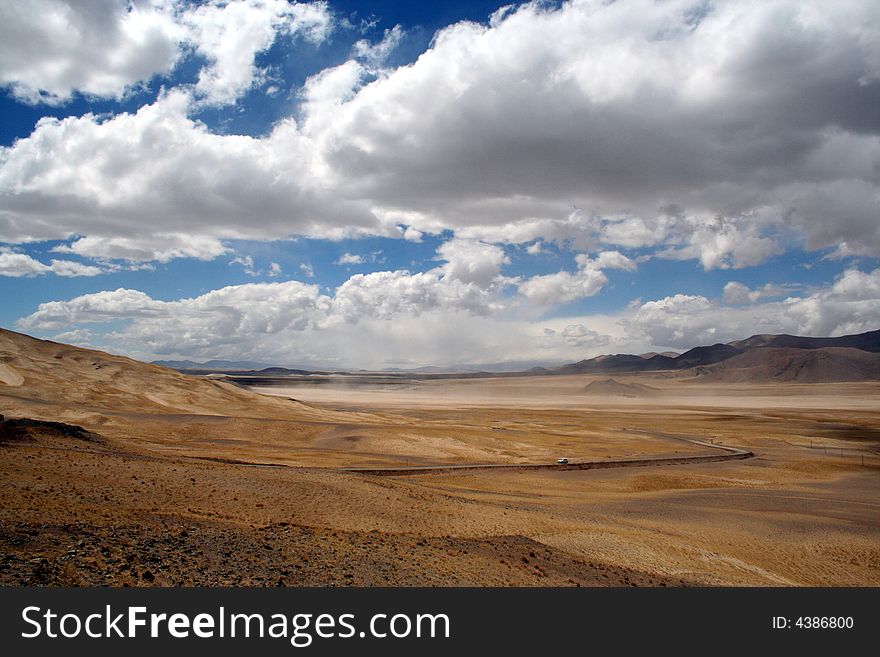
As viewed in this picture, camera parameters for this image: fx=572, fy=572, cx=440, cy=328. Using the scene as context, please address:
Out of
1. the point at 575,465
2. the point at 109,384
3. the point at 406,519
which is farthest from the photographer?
the point at 109,384

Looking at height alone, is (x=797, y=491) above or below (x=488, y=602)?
below

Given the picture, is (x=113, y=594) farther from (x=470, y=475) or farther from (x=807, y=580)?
(x=470, y=475)

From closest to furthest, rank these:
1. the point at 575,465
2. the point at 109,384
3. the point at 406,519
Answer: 1. the point at 406,519
2. the point at 575,465
3. the point at 109,384

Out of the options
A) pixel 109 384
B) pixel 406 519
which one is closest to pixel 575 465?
pixel 406 519

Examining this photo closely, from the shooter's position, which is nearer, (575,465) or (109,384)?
(575,465)

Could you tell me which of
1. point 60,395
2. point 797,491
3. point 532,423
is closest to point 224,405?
point 60,395

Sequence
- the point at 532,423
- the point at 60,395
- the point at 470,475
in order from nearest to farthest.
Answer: the point at 470,475 < the point at 60,395 < the point at 532,423

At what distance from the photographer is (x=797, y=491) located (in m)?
34.9

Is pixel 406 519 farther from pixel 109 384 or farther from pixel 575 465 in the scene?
pixel 109 384

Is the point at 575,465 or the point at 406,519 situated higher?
the point at 406,519

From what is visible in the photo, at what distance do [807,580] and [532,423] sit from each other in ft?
241

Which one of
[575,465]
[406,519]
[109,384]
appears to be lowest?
[575,465]

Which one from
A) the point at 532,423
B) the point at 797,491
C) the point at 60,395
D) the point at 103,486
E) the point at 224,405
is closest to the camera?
the point at 103,486

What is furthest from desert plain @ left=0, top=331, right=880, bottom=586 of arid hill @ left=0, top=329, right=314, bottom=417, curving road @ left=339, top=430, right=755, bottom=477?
arid hill @ left=0, top=329, right=314, bottom=417
